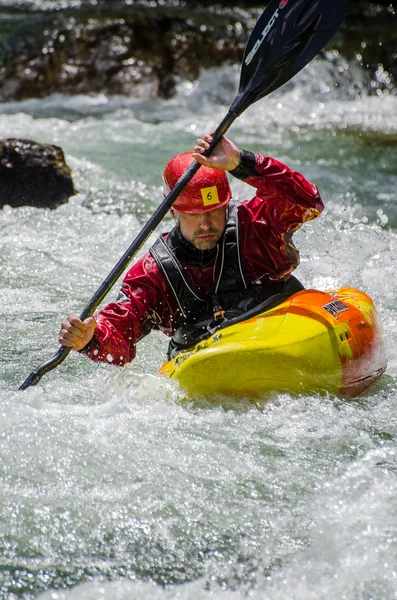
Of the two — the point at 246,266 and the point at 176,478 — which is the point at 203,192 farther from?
the point at 176,478

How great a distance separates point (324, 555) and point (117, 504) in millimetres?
712

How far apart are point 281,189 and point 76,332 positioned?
3.34 ft

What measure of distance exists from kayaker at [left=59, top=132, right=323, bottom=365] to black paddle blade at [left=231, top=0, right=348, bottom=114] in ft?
1.41

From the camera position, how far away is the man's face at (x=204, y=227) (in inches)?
132

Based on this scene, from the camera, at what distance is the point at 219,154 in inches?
125

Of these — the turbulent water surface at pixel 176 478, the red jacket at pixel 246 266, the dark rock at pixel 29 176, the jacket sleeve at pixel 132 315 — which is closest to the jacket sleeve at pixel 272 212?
the red jacket at pixel 246 266

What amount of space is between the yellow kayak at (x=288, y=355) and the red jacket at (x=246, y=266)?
27cm

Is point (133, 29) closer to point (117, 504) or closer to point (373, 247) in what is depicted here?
point (373, 247)

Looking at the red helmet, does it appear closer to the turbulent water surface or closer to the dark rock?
the turbulent water surface

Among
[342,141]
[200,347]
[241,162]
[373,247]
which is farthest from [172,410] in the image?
[342,141]

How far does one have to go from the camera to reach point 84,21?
35.4 feet

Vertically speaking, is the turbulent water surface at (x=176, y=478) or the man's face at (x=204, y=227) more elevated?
the man's face at (x=204, y=227)

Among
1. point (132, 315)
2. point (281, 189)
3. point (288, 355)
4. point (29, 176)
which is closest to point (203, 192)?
point (281, 189)

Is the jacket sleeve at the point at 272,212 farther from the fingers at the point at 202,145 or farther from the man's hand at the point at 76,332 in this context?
the man's hand at the point at 76,332
